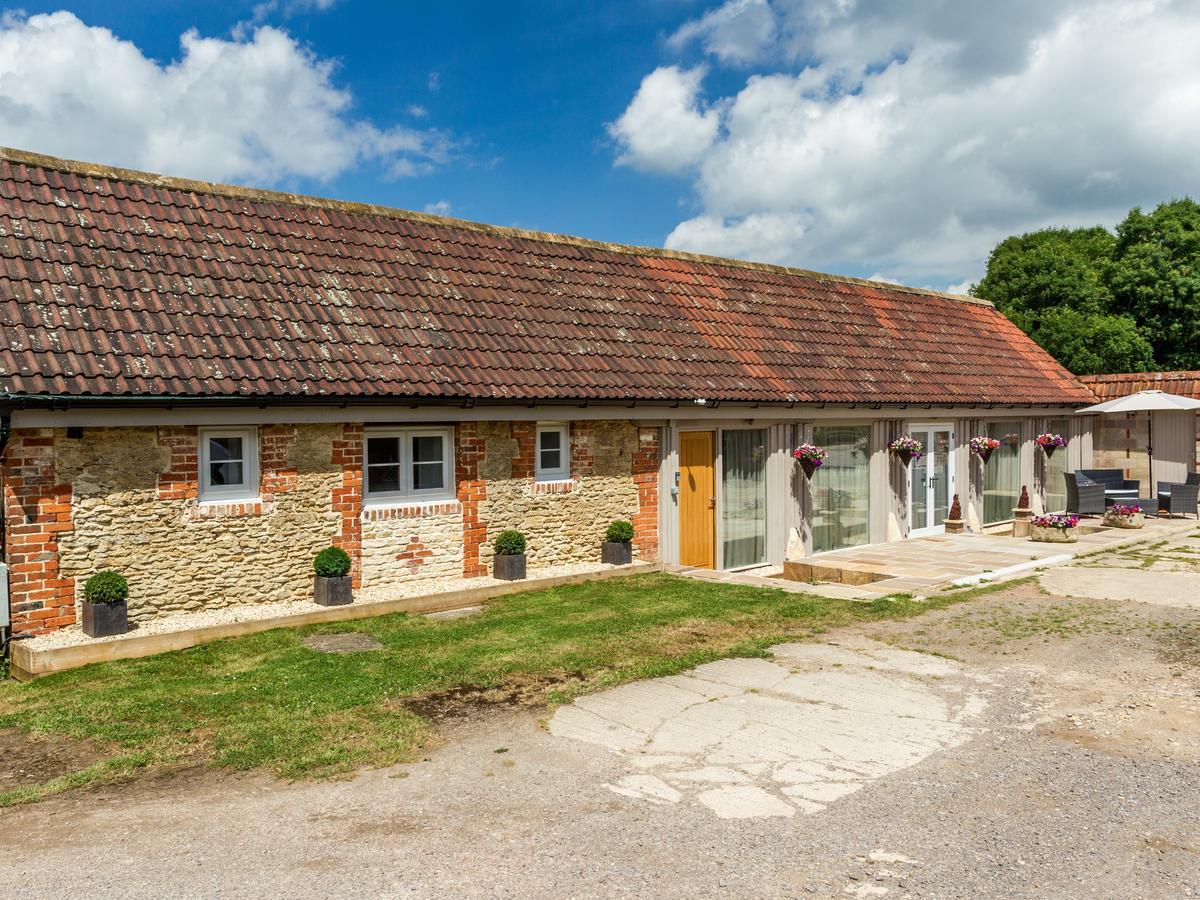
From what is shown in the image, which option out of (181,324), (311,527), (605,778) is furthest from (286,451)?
(605,778)

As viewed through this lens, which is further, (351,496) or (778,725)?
(351,496)

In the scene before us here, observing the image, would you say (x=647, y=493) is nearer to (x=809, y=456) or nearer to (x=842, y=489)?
(x=809, y=456)

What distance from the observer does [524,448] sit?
1234cm

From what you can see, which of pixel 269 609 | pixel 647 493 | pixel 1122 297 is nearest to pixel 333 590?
pixel 269 609

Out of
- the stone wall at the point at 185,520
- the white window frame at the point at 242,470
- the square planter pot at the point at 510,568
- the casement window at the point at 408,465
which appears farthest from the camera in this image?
the square planter pot at the point at 510,568

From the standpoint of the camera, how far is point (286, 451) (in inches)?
407

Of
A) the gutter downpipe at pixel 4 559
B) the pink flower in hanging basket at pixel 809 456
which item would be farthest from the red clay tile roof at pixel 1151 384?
the gutter downpipe at pixel 4 559

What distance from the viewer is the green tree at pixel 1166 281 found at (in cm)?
3300

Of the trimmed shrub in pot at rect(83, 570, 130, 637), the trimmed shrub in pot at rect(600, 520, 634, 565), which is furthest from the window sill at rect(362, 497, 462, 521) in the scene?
the trimmed shrub in pot at rect(83, 570, 130, 637)

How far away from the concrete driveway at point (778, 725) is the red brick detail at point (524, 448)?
4614mm

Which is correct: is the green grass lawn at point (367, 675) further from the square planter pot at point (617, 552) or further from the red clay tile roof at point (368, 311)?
the red clay tile roof at point (368, 311)

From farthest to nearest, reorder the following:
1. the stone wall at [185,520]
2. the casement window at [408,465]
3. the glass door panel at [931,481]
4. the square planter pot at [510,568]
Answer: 1. the glass door panel at [931,481]
2. the square planter pot at [510,568]
3. the casement window at [408,465]
4. the stone wall at [185,520]

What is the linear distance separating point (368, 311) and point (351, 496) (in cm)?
249

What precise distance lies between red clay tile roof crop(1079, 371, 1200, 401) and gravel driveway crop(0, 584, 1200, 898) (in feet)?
Answer: 54.9
